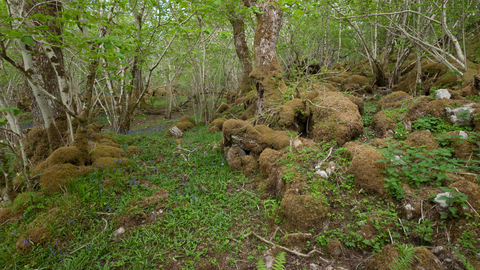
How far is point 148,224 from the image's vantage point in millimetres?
3414

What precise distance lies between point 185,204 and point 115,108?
6.49 metres

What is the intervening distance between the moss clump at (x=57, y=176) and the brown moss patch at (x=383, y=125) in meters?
6.07

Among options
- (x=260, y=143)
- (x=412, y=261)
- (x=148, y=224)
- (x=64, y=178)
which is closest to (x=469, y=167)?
(x=412, y=261)

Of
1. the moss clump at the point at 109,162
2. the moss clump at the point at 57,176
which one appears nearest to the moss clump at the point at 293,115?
the moss clump at the point at 109,162

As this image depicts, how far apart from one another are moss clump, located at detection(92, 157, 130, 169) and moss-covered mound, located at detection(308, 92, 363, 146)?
432cm

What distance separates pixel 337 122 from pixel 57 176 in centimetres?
546

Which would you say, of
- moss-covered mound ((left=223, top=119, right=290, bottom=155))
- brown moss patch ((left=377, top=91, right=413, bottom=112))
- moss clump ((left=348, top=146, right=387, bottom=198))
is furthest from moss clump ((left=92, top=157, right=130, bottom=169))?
brown moss patch ((left=377, top=91, right=413, bottom=112))

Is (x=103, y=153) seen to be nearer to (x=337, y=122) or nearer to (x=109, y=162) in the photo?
(x=109, y=162)

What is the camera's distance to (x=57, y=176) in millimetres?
3957

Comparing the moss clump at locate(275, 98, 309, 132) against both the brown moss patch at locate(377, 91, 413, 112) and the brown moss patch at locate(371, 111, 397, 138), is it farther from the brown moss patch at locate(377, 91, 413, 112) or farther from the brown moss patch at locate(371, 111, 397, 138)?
the brown moss patch at locate(377, 91, 413, 112)

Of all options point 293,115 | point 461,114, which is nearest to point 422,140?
point 461,114

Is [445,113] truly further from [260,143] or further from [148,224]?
[148,224]

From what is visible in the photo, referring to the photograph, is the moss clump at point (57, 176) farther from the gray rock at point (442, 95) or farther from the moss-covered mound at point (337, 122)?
the gray rock at point (442, 95)

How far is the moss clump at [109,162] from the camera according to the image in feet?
14.9
